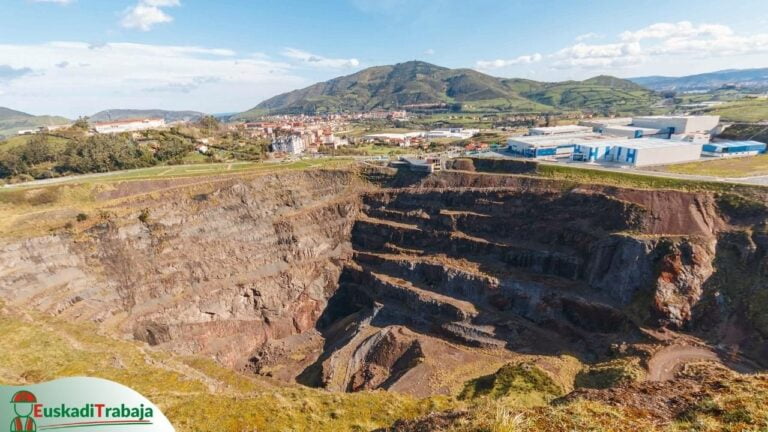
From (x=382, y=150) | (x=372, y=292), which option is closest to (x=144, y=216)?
(x=372, y=292)

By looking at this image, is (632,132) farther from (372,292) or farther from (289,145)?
(289,145)

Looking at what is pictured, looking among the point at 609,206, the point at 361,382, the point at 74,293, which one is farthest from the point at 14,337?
the point at 609,206

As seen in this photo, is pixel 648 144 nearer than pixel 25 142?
Yes

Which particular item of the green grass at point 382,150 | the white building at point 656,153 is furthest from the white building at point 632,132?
the green grass at point 382,150

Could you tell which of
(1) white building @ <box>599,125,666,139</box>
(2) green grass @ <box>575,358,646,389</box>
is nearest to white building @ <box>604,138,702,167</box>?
(1) white building @ <box>599,125,666,139</box>

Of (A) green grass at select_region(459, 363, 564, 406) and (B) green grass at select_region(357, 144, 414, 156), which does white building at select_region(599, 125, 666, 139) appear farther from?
(A) green grass at select_region(459, 363, 564, 406)

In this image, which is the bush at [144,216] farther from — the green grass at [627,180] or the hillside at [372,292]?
the green grass at [627,180]
